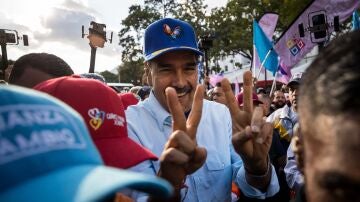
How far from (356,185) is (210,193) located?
1041 millimetres

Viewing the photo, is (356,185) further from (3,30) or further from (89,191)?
(3,30)

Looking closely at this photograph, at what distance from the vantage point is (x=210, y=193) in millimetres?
1979

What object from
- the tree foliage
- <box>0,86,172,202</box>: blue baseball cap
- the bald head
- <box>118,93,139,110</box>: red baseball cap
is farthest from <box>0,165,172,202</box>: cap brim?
the tree foliage

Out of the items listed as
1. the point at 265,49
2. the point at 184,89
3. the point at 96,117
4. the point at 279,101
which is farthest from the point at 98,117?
the point at 265,49

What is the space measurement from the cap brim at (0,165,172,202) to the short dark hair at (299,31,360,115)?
0.49 metres

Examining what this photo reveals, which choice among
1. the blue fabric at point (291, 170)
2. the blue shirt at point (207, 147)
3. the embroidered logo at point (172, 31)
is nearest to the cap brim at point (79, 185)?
the blue shirt at point (207, 147)

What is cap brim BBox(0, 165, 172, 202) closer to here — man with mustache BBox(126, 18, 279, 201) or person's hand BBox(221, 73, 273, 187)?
man with mustache BBox(126, 18, 279, 201)

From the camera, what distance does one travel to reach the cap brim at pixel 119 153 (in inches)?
56.0

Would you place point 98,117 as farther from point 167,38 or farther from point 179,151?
point 167,38

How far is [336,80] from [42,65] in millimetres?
1505

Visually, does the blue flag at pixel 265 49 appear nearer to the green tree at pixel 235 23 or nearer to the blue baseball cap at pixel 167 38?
the blue baseball cap at pixel 167 38

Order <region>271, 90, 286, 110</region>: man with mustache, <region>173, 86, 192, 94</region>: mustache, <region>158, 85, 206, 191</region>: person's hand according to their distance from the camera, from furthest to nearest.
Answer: <region>271, 90, 286, 110</region>: man with mustache → <region>173, 86, 192, 94</region>: mustache → <region>158, 85, 206, 191</region>: person's hand

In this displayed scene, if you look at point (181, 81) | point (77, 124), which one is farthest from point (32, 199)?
point (181, 81)

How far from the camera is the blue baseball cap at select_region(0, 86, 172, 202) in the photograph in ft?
2.65
